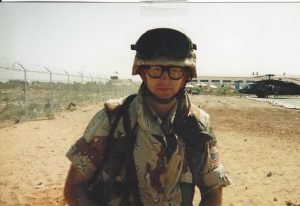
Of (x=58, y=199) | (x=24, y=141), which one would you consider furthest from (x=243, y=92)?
(x=58, y=199)

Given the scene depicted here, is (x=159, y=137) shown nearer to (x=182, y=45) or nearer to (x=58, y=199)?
(x=182, y=45)

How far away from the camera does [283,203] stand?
4707mm

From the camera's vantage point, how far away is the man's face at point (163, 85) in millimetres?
1719

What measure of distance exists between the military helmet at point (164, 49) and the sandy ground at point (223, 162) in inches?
115

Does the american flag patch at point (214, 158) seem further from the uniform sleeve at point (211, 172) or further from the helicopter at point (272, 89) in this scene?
the helicopter at point (272, 89)

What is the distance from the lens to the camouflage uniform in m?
1.67

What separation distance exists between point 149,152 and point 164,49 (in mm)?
488

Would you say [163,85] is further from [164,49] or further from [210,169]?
[210,169]

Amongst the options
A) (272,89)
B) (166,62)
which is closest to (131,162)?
(166,62)

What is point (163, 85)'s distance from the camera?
1.72 m

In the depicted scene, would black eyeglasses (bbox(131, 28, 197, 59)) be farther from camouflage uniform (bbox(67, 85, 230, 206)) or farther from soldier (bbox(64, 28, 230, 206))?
camouflage uniform (bbox(67, 85, 230, 206))

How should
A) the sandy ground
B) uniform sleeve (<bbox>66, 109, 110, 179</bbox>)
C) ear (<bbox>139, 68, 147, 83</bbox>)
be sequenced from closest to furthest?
1. uniform sleeve (<bbox>66, 109, 110, 179</bbox>)
2. ear (<bbox>139, 68, 147, 83</bbox>)
3. the sandy ground

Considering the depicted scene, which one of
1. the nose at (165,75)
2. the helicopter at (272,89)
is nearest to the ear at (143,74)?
the nose at (165,75)

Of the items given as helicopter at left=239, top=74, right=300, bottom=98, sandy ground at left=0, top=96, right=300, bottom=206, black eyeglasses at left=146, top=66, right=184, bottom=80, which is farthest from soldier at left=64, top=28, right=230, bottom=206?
helicopter at left=239, top=74, right=300, bottom=98
